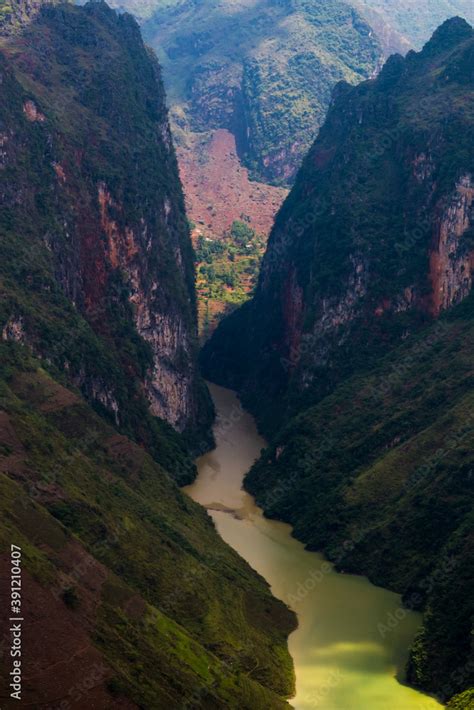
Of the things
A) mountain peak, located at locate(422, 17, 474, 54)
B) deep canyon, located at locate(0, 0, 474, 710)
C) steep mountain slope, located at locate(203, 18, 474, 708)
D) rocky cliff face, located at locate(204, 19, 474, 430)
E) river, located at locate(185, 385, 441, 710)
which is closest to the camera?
deep canyon, located at locate(0, 0, 474, 710)

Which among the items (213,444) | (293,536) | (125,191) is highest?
(125,191)

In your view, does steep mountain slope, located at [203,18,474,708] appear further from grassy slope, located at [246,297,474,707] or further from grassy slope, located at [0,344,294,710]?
grassy slope, located at [0,344,294,710]

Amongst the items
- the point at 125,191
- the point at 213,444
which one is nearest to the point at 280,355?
the point at 213,444

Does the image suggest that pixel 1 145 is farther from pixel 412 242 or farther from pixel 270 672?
pixel 270 672

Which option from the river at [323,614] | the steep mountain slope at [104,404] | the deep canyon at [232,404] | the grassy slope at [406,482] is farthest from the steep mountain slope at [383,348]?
the steep mountain slope at [104,404]

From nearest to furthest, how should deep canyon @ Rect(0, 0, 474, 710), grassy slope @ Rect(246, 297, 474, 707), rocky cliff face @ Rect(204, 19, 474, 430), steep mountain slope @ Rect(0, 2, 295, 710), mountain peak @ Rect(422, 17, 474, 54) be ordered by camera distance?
steep mountain slope @ Rect(0, 2, 295, 710) < deep canyon @ Rect(0, 0, 474, 710) < grassy slope @ Rect(246, 297, 474, 707) < rocky cliff face @ Rect(204, 19, 474, 430) < mountain peak @ Rect(422, 17, 474, 54)

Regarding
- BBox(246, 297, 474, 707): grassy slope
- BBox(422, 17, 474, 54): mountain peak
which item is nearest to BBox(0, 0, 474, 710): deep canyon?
BBox(246, 297, 474, 707): grassy slope

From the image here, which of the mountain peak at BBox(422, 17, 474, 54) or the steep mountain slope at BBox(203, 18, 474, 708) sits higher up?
the mountain peak at BBox(422, 17, 474, 54)

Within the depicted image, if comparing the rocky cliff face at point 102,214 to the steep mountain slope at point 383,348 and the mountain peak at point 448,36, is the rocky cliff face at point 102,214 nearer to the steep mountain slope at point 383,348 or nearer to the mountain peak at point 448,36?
the steep mountain slope at point 383,348
